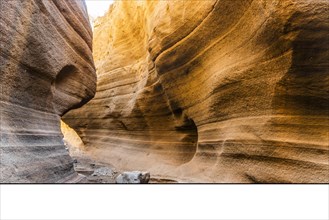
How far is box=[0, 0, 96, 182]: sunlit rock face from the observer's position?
107 inches

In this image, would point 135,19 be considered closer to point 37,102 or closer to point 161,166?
point 161,166

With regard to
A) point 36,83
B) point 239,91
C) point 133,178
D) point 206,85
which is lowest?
point 133,178

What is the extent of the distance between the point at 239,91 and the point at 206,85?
80cm

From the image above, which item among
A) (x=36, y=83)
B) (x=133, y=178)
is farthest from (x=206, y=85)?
(x=36, y=83)

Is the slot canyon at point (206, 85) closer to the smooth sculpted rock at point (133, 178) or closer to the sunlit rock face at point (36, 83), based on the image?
the sunlit rock face at point (36, 83)

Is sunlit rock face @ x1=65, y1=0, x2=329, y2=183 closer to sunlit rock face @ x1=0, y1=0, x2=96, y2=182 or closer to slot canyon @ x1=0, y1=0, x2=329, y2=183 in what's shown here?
slot canyon @ x1=0, y1=0, x2=329, y2=183

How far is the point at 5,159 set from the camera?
2.42 m

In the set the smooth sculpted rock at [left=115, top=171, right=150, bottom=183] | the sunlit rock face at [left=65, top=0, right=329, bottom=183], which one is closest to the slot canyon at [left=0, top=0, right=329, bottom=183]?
the sunlit rock face at [left=65, top=0, right=329, bottom=183]

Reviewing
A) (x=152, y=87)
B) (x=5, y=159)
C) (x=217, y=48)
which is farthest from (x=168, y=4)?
(x=5, y=159)

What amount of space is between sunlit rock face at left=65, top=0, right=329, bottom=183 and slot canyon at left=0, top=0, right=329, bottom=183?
0.01 m

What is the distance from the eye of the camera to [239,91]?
3477 mm

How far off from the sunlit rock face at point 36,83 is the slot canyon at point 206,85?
1 centimetres

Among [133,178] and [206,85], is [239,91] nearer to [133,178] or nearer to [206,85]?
[206,85]

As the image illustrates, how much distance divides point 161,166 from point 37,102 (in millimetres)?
2990
